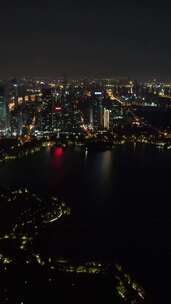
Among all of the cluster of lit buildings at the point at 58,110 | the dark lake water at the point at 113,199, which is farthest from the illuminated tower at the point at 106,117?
the dark lake water at the point at 113,199

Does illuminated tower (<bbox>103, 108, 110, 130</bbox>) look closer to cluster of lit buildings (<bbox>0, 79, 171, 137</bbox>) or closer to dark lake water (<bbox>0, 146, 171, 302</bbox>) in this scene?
cluster of lit buildings (<bbox>0, 79, 171, 137</bbox>)

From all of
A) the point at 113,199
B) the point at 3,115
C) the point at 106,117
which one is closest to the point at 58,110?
the point at 106,117

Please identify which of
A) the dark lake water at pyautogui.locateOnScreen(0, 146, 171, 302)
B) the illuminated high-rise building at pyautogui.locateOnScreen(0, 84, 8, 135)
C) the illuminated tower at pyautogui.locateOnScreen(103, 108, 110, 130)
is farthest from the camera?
the illuminated tower at pyautogui.locateOnScreen(103, 108, 110, 130)

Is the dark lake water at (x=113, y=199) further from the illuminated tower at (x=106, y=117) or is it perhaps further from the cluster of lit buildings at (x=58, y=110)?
the illuminated tower at (x=106, y=117)

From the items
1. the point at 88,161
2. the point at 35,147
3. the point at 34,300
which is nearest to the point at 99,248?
the point at 34,300

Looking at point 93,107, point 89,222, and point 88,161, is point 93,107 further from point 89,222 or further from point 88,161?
point 89,222

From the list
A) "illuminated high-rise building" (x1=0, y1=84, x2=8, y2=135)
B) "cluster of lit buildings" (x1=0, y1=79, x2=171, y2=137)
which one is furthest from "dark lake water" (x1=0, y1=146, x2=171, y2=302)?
"illuminated high-rise building" (x1=0, y1=84, x2=8, y2=135)

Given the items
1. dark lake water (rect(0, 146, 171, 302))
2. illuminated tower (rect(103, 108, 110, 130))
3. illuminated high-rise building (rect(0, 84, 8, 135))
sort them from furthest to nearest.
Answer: illuminated tower (rect(103, 108, 110, 130)) < illuminated high-rise building (rect(0, 84, 8, 135)) < dark lake water (rect(0, 146, 171, 302))

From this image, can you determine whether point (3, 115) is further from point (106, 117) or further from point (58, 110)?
point (106, 117)
